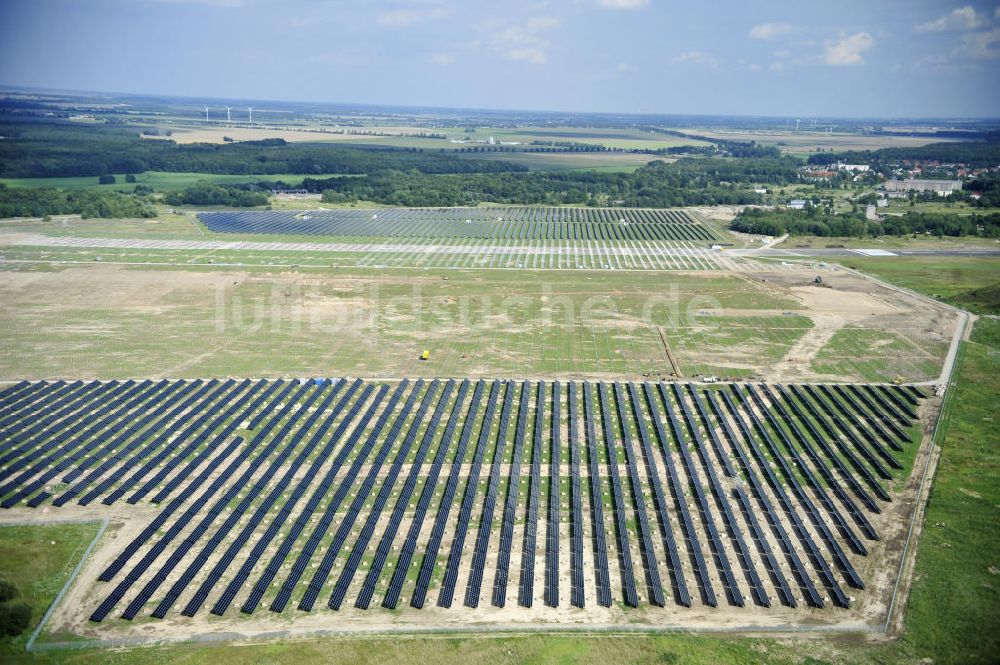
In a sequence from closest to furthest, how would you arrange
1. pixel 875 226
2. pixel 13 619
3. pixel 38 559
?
pixel 13 619
pixel 38 559
pixel 875 226

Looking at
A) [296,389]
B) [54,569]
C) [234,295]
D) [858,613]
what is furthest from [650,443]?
[234,295]

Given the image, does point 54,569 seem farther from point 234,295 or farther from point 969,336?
point 969,336

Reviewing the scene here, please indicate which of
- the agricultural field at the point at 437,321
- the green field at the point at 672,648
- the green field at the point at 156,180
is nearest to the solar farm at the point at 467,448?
the agricultural field at the point at 437,321

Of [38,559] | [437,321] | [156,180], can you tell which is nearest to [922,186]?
[437,321]

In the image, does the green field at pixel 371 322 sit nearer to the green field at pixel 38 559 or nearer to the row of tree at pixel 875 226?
the green field at pixel 38 559

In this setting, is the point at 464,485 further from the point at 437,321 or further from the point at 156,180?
the point at 156,180
